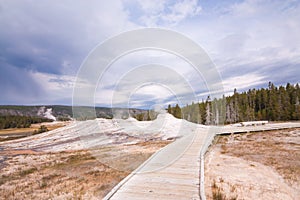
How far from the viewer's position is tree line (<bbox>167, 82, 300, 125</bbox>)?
5725 cm

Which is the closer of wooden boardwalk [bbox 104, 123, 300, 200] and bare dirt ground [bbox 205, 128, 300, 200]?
wooden boardwalk [bbox 104, 123, 300, 200]

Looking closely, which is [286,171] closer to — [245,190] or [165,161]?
[245,190]

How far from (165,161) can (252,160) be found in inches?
279

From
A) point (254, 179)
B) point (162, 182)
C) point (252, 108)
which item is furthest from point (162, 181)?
point (252, 108)

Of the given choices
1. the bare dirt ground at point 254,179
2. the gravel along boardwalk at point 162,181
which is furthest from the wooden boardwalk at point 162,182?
the bare dirt ground at point 254,179

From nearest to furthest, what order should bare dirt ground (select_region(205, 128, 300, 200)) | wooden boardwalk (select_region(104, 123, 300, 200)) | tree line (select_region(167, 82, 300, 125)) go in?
1. wooden boardwalk (select_region(104, 123, 300, 200))
2. bare dirt ground (select_region(205, 128, 300, 200))
3. tree line (select_region(167, 82, 300, 125))

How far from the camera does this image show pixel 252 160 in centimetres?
1345

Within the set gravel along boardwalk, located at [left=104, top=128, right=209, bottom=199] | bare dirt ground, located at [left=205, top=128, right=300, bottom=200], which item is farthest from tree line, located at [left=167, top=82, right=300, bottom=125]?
gravel along boardwalk, located at [left=104, top=128, right=209, bottom=199]

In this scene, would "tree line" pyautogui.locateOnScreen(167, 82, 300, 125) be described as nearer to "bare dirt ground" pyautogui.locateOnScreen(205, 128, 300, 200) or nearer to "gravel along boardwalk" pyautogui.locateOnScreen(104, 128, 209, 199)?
"bare dirt ground" pyautogui.locateOnScreen(205, 128, 300, 200)

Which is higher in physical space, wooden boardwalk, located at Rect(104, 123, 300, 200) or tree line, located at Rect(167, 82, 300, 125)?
tree line, located at Rect(167, 82, 300, 125)

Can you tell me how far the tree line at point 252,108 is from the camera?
188 feet

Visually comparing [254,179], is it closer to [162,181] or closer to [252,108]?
[162,181]

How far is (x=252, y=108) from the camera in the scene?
65750 millimetres

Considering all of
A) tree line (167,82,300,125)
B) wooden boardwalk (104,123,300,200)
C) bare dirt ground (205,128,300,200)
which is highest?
tree line (167,82,300,125)
